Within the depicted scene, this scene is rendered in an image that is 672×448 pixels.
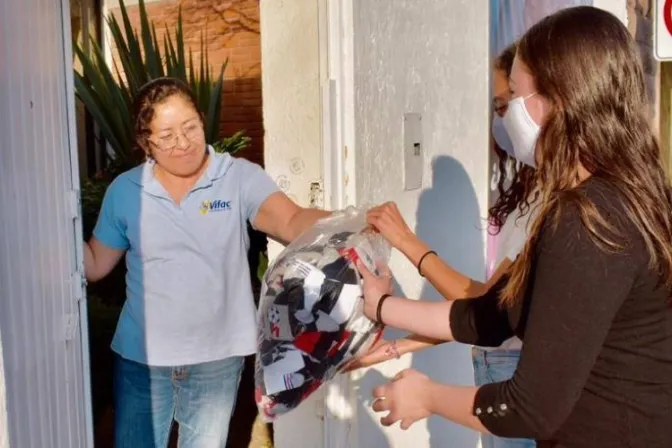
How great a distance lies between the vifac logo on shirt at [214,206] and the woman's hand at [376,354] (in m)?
0.66

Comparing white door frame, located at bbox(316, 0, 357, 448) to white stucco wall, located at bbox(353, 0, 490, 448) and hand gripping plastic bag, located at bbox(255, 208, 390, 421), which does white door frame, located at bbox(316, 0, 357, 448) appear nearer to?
white stucco wall, located at bbox(353, 0, 490, 448)

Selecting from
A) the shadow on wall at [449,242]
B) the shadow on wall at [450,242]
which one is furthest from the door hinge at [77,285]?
the shadow on wall at [450,242]

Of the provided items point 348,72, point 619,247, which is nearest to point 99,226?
point 348,72

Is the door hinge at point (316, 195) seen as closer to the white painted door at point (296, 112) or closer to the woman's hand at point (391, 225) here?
the white painted door at point (296, 112)

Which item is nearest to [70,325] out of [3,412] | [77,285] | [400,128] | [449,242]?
A: [77,285]

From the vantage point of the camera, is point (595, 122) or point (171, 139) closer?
point (595, 122)

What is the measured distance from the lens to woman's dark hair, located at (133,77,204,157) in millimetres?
2367

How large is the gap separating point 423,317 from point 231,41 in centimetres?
666

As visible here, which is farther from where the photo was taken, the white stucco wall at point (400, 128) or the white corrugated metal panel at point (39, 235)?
the white stucco wall at point (400, 128)

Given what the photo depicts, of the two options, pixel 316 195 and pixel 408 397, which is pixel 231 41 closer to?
pixel 316 195

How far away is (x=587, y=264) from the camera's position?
4.33 ft

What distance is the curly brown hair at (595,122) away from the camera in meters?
1.42

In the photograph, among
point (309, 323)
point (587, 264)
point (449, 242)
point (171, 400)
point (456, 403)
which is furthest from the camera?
point (449, 242)

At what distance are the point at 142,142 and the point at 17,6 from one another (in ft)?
3.21
